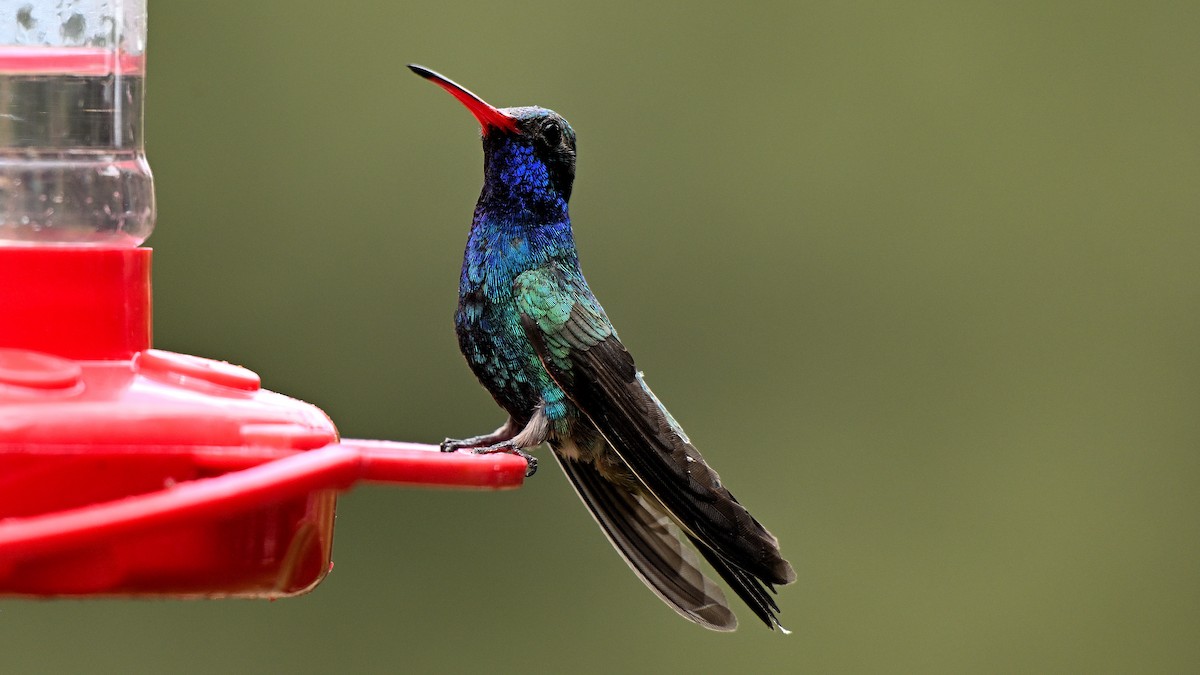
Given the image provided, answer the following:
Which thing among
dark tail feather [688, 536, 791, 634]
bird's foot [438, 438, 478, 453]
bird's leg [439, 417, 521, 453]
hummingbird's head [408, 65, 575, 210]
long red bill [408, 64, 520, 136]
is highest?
long red bill [408, 64, 520, 136]

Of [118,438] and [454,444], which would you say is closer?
[118,438]

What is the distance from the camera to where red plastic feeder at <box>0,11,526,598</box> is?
187 centimetres

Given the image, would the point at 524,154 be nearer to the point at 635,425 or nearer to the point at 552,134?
the point at 552,134

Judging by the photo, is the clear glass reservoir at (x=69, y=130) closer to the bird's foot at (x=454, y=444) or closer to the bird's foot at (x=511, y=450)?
the bird's foot at (x=454, y=444)

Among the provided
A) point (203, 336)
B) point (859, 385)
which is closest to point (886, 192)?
point (859, 385)

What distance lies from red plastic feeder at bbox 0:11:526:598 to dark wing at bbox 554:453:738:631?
3.24ft

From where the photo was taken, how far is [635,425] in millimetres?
3250

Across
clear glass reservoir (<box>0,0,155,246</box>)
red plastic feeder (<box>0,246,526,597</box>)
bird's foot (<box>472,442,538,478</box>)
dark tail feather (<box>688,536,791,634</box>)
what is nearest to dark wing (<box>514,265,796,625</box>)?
dark tail feather (<box>688,536,791,634</box>)

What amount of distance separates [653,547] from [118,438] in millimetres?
1625

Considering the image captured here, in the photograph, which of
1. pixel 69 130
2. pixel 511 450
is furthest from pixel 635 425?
pixel 69 130

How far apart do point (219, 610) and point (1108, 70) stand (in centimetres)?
535

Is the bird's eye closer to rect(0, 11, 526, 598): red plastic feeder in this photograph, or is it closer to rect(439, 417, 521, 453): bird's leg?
rect(439, 417, 521, 453): bird's leg

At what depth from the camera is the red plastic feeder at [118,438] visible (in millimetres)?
1873

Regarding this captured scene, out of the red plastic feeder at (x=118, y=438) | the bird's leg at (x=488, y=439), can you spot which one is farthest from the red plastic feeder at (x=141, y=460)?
the bird's leg at (x=488, y=439)
